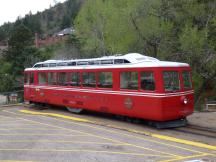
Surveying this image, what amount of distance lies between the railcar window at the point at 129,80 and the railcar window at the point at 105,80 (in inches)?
31.7

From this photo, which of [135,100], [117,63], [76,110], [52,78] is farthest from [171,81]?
[52,78]

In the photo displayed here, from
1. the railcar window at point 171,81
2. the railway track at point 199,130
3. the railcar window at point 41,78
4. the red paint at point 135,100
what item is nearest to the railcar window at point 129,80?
the red paint at point 135,100

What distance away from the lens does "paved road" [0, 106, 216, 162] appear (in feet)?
39.3

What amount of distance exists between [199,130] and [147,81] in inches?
110

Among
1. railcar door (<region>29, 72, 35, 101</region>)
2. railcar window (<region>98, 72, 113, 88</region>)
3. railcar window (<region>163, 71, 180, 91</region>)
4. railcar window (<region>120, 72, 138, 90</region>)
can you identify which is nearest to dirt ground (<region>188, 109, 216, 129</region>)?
railcar window (<region>163, 71, 180, 91</region>)

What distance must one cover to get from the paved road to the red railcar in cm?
136

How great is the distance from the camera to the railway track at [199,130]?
15.0 meters

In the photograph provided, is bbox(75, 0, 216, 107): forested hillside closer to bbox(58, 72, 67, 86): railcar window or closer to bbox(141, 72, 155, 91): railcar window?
bbox(58, 72, 67, 86): railcar window

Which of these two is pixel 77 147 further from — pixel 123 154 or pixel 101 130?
pixel 101 130

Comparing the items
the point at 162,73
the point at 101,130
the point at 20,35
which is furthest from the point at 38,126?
the point at 20,35

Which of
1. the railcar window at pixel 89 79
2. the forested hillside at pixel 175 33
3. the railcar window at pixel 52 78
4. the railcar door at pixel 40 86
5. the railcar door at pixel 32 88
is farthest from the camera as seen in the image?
the forested hillside at pixel 175 33

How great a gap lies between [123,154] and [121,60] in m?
6.42

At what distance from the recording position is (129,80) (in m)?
17.3

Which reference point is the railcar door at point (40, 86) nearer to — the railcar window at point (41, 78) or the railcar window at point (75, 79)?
the railcar window at point (41, 78)
